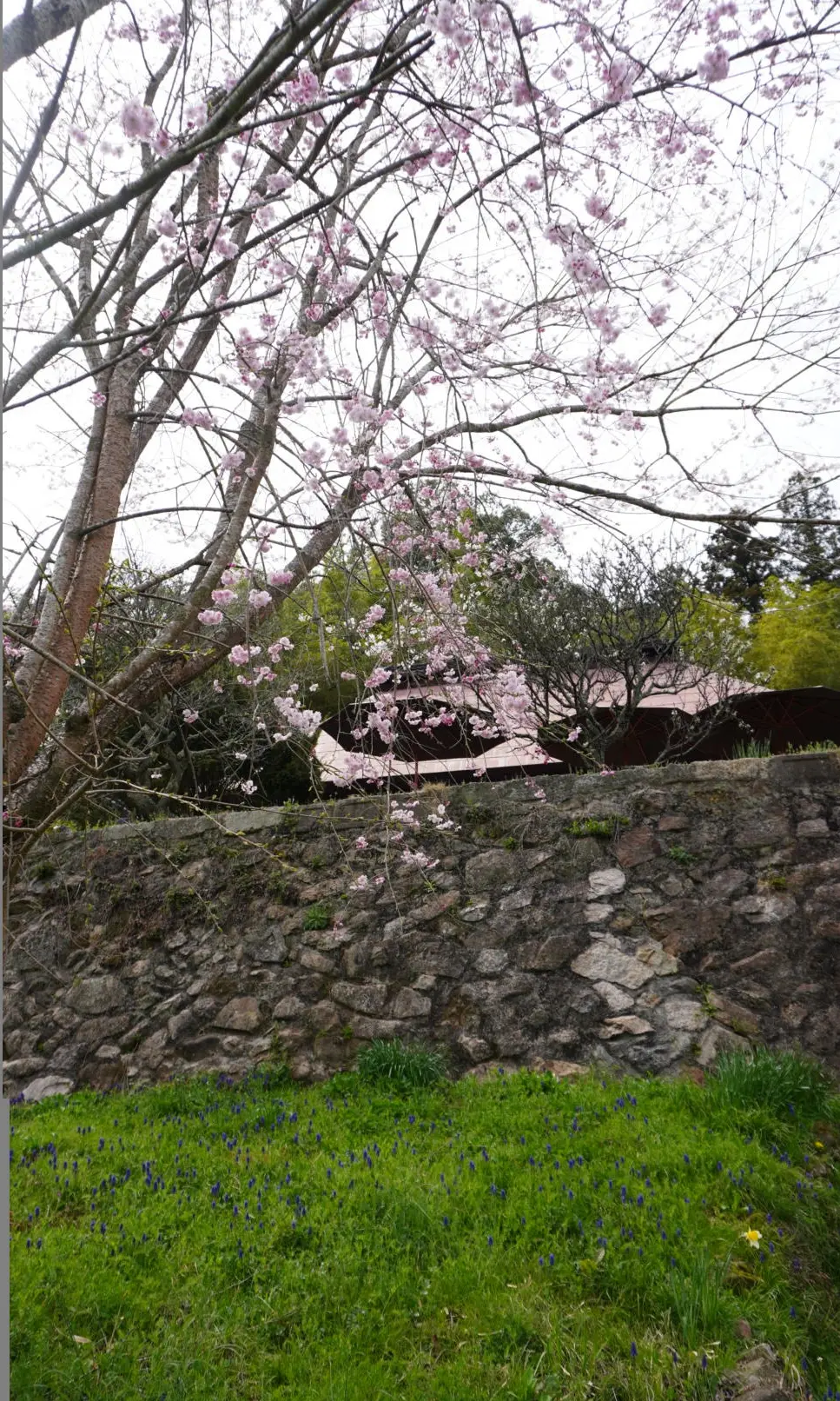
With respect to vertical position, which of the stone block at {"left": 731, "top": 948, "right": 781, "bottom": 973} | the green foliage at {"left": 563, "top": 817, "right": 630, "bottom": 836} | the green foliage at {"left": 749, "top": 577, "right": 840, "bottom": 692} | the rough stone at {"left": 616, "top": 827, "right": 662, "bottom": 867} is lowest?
the stone block at {"left": 731, "top": 948, "right": 781, "bottom": 973}

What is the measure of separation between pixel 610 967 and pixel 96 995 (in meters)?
3.40

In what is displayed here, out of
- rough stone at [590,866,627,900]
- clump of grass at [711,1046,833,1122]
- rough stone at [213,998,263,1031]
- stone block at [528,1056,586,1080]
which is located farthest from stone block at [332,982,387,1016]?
clump of grass at [711,1046,833,1122]

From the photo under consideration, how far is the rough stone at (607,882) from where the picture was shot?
5.03m

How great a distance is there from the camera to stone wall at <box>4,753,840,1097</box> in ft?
15.1

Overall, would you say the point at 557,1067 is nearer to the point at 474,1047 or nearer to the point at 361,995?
the point at 474,1047

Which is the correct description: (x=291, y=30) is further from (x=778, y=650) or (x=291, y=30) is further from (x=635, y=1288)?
(x=778, y=650)

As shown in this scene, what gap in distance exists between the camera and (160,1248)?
3043 mm

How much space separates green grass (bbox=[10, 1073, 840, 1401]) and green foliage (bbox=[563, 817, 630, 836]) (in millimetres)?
1514

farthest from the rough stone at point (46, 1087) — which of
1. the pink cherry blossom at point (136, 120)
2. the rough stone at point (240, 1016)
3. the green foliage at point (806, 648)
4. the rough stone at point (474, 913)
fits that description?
the green foliage at point (806, 648)

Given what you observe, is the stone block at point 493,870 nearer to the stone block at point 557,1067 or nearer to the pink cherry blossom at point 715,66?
the stone block at point 557,1067

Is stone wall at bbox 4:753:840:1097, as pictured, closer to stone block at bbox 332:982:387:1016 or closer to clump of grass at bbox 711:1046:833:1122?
stone block at bbox 332:982:387:1016

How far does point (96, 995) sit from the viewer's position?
5.77m

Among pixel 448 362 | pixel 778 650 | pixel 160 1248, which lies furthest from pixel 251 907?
pixel 778 650

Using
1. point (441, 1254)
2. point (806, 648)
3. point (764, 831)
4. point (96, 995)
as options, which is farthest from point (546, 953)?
point (806, 648)
